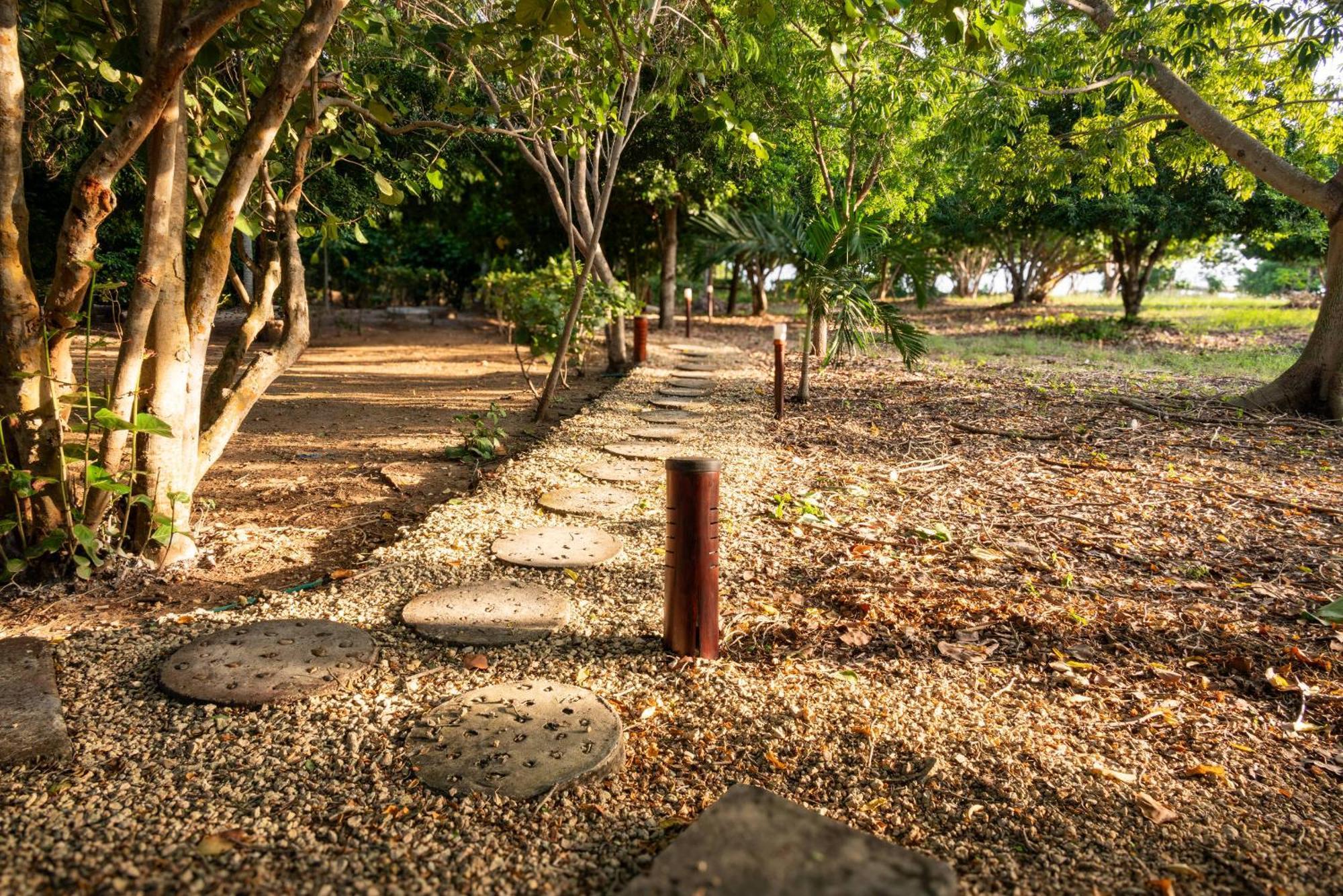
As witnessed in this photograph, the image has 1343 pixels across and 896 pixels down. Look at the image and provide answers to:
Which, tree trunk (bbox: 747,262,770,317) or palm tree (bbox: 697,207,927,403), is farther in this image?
tree trunk (bbox: 747,262,770,317)

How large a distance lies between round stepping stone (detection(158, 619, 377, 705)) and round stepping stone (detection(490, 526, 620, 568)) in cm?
83

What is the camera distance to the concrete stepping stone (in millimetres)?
1832

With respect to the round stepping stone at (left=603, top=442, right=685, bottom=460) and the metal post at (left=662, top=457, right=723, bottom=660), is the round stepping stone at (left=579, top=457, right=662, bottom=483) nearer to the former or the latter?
the round stepping stone at (left=603, top=442, right=685, bottom=460)

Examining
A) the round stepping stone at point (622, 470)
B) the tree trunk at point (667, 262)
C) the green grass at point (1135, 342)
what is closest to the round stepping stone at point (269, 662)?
the round stepping stone at point (622, 470)

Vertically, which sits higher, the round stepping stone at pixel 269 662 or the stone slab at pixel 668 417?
the stone slab at pixel 668 417

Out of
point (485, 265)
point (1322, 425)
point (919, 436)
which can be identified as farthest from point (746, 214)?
point (485, 265)

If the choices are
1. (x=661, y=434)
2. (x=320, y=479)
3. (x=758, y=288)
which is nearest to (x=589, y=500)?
(x=661, y=434)

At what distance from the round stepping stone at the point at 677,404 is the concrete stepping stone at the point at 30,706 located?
5.10 m

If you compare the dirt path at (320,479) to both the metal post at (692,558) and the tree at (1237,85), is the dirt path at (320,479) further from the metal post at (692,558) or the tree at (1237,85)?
the tree at (1237,85)

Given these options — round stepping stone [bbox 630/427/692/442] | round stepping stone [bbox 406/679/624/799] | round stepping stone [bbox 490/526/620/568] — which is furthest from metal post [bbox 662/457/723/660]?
round stepping stone [bbox 630/427/692/442]

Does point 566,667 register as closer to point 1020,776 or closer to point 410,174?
point 1020,776

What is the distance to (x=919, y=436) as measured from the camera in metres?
6.01

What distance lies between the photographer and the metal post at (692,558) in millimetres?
2357

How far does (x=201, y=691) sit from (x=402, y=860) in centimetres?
93
